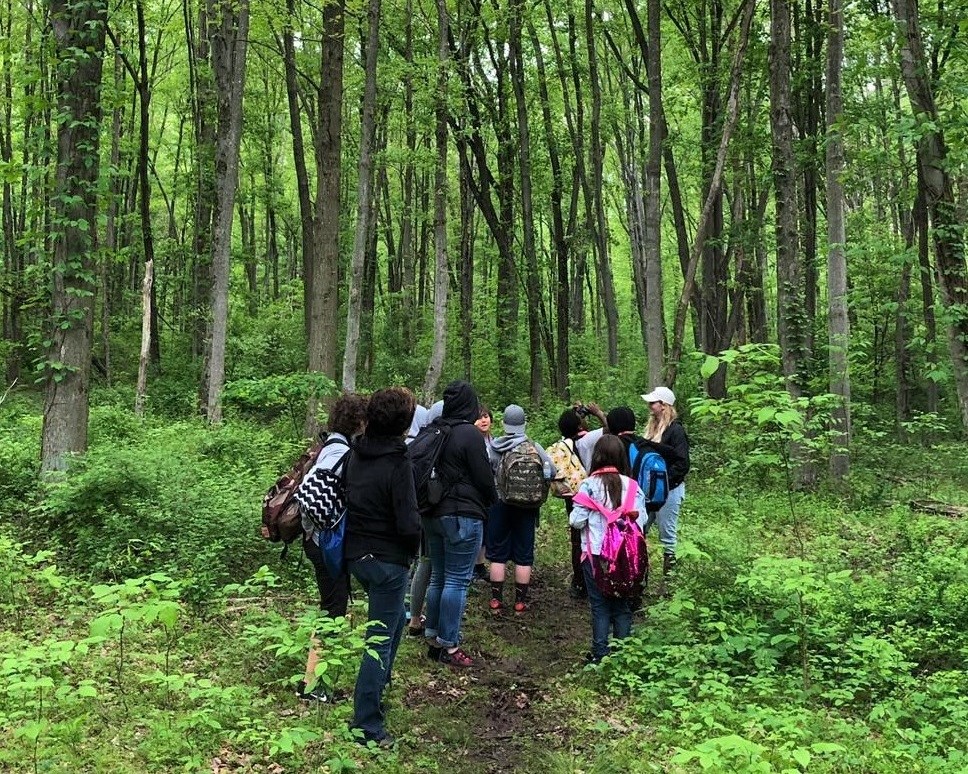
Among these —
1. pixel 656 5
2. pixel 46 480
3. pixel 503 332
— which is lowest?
pixel 46 480

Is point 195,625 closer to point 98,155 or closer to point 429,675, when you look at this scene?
point 429,675

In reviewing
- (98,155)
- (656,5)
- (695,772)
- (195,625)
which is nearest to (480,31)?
(656,5)

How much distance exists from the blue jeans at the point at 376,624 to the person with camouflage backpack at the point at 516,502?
8.28 feet

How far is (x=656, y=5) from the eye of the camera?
12.6 meters

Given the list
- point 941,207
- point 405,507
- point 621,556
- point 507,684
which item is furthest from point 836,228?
point 405,507

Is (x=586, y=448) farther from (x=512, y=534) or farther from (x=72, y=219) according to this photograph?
(x=72, y=219)

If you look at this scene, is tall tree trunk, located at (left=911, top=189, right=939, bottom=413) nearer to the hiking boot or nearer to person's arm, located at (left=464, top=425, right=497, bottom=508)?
the hiking boot

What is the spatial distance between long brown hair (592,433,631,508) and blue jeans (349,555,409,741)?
191 centimetres

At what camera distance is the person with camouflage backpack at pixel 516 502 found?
6.96 metres

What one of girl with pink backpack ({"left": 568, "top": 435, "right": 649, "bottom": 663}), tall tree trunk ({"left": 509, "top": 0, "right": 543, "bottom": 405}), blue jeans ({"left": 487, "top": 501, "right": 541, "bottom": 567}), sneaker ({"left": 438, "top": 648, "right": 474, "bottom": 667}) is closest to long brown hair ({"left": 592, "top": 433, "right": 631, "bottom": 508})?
girl with pink backpack ({"left": 568, "top": 435, "right": 649, "bottom": 663})

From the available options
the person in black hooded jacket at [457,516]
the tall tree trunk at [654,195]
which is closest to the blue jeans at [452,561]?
the person in black hooded jacket at [457,516]

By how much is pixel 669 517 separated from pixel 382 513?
388 cm

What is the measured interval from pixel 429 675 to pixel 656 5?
1188 cm

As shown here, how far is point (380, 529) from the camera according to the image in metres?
4.38
